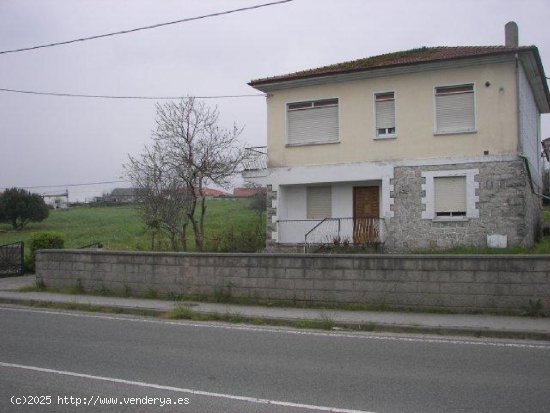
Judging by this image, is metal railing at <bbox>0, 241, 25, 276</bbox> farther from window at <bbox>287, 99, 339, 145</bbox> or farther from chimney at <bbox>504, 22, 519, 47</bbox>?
chimney at <bbox>504, 22, 519, 47</bbox>

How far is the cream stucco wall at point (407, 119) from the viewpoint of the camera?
18.1 m

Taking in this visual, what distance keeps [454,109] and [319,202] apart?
6064 millimetres

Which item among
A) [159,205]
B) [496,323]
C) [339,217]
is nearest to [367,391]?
[496,323]

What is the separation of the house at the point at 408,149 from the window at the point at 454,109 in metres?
0.03

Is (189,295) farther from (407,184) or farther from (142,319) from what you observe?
(407,184)

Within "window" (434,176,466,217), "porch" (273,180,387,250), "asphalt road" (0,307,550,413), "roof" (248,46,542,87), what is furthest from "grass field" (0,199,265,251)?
"asphalt road" (0,307,550,413)

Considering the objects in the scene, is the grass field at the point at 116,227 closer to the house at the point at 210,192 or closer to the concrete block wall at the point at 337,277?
the house at the point at 210,192

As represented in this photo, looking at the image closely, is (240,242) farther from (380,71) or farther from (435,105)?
(435,105)

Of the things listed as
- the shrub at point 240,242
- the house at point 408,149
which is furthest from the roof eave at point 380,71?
the shrub at point 240,242

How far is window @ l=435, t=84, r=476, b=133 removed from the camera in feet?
61.1

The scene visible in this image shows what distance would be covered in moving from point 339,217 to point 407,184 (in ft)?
9.96

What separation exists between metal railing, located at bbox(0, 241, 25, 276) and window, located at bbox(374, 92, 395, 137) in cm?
1343

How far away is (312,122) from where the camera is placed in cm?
2114

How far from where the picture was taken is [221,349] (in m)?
8.49
